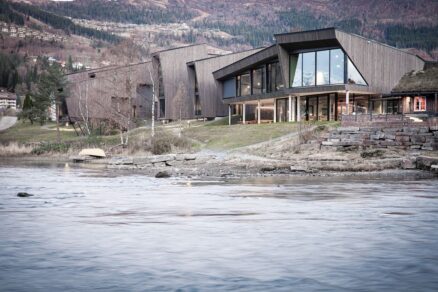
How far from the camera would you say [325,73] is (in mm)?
Answer: 55344

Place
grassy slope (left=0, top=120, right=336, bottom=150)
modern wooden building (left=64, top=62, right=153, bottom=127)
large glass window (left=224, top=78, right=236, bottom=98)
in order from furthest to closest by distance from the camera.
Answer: large glass window (left=224, top=78, right=236, bottom=98) → modern wooden building (left=64, top=62, right=153, bottom=127) → grassy slope (left=0, top=120, right=336, bottom=150)

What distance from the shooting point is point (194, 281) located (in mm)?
9359

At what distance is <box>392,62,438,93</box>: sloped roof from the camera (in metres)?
58.2

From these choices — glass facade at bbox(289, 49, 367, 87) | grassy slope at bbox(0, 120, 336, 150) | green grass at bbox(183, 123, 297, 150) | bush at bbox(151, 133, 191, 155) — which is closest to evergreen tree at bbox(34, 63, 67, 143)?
grassy slope at bbox(0, 120, 336, 150)

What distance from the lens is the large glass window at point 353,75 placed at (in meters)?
53.8

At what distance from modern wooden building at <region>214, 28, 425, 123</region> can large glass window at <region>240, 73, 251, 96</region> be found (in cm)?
130

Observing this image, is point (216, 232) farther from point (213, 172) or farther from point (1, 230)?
point (213, 172)

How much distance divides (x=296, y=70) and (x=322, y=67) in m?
3.37

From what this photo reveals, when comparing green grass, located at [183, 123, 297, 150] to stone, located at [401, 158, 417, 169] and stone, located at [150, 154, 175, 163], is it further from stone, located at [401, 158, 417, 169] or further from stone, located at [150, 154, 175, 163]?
stone, located at [401, 158, 417, 169]

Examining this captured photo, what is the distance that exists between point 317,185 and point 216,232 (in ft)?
41.8

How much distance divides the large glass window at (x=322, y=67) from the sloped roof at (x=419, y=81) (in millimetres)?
8619

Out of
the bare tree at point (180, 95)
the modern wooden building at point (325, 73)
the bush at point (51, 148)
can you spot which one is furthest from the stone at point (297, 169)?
the bare tree at point (180, 95)

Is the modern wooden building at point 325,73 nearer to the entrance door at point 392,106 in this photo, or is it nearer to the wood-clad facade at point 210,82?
the entrance door at point 392,106

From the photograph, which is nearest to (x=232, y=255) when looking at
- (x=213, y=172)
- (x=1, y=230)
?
(x=1, y=230)
